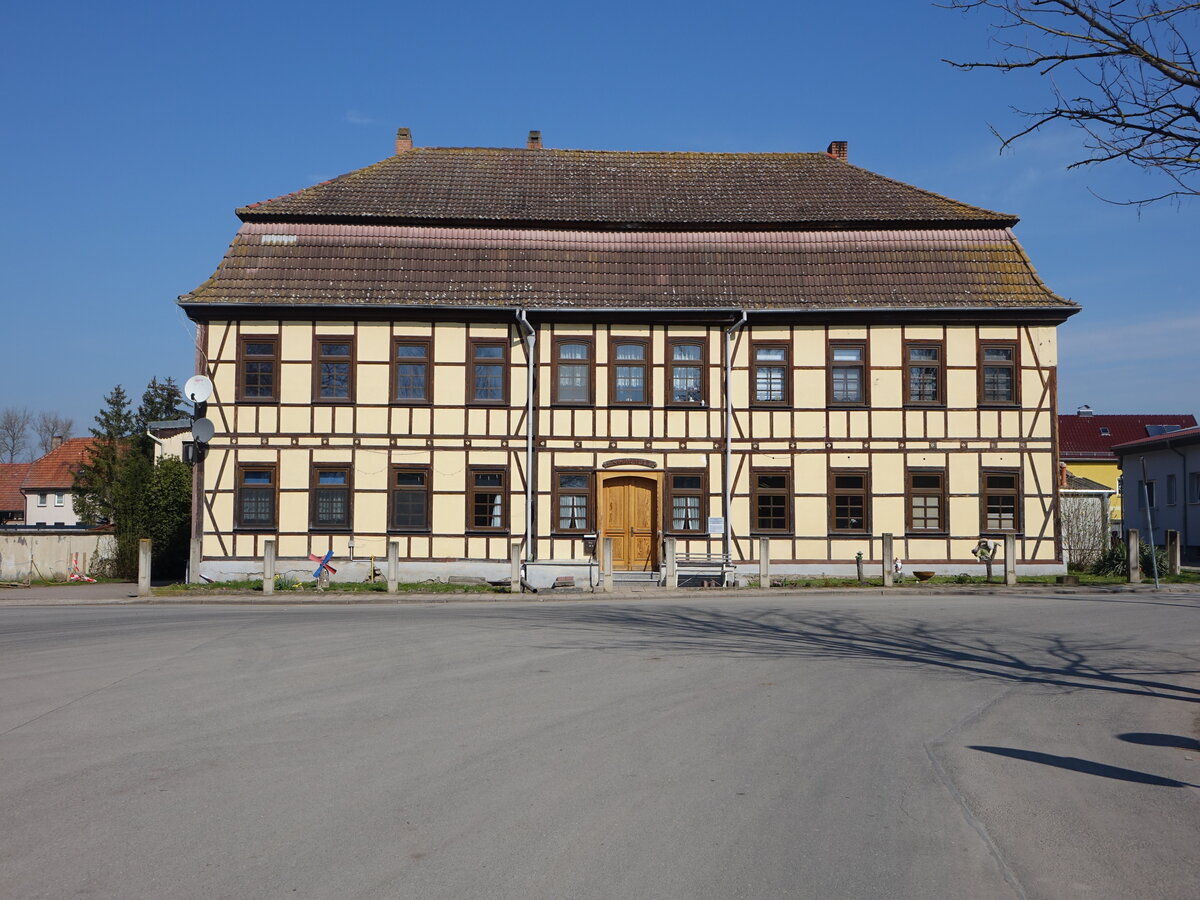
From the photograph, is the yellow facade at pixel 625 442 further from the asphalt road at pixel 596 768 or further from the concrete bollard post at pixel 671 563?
the asphalt road at pixel 596 768

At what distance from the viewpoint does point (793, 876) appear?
516 centimetres

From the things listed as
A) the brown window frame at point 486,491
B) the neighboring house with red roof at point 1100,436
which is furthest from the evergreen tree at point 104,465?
the neighboring house with red roof at point 1100,436

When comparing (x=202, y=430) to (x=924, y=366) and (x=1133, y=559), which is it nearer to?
(x=924, y=366)

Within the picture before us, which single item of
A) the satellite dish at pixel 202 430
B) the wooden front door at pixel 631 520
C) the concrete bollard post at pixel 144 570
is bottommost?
the concrete bollard post at pixel 144 570

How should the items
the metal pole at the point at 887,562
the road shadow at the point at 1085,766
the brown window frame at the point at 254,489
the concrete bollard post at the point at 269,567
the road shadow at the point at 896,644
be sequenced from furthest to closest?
the brown window frame at the point at 254,489, the metal pole at the point at 887,562, the concrete bollard post at the point at 269,567, the road shadow at the point at 896,644, the road shadow at the point at 1085,766

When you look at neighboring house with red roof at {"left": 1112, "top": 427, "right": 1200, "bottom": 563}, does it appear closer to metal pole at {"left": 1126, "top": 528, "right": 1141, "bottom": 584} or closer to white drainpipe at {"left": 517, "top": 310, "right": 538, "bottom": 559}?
metal pole at {"left": 1126, "top": 528, "right": 1141, "bottom": 584}

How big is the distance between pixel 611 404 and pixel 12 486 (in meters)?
76.3

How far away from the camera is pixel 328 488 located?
27.1m

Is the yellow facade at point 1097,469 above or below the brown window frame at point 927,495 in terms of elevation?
above

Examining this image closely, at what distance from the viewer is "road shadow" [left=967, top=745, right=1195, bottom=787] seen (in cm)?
725

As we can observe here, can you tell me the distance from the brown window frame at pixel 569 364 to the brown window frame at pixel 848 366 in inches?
231

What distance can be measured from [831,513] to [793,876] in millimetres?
22775


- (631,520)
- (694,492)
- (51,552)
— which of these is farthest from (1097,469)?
(51,552)

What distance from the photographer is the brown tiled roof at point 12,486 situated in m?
86.1
